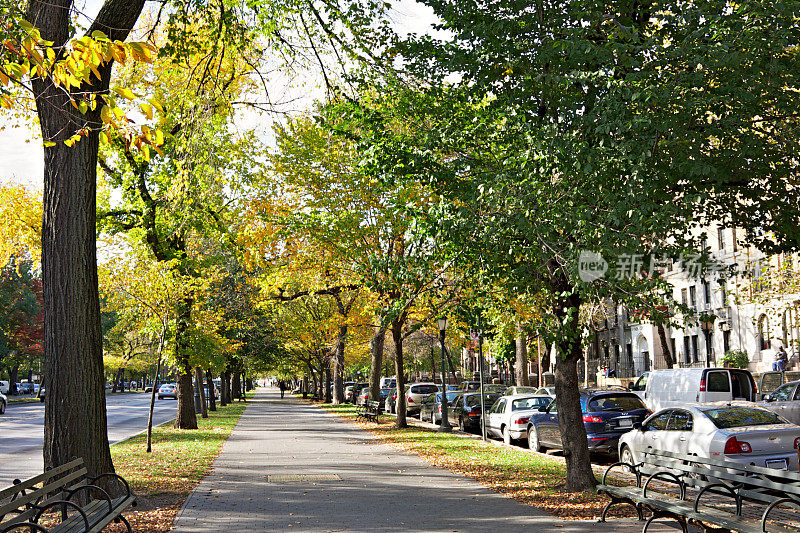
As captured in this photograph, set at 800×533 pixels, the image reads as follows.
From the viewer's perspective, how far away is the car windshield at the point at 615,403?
17.9 metres

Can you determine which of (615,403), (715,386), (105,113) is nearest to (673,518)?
(105,113)

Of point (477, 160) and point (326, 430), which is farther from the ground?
point (477, 160)

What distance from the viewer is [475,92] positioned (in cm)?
1129

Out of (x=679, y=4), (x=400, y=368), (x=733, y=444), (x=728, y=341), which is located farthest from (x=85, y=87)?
(x=728, y=341)

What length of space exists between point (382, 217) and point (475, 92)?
12138 mm

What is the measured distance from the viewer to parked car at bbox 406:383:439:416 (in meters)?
38.4

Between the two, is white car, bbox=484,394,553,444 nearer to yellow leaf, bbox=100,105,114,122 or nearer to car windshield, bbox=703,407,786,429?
car windshield, bbox=703,407,786,429

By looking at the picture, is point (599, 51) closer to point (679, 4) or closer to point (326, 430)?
point (679, 4)

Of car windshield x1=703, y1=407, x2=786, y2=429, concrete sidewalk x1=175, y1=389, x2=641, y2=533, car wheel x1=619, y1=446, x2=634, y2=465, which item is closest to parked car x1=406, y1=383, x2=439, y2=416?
concrete sidewalk x1=175, y1=389, x2=641, y2=533

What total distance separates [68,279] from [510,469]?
904cm

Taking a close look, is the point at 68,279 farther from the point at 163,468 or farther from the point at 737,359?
the point at 737,359

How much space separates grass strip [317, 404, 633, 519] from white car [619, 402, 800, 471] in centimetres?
195

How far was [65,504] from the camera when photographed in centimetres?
767

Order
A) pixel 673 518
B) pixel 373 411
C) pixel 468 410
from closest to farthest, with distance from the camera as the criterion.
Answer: pixel 673 518
pixel 468 410
pixel 373 411
